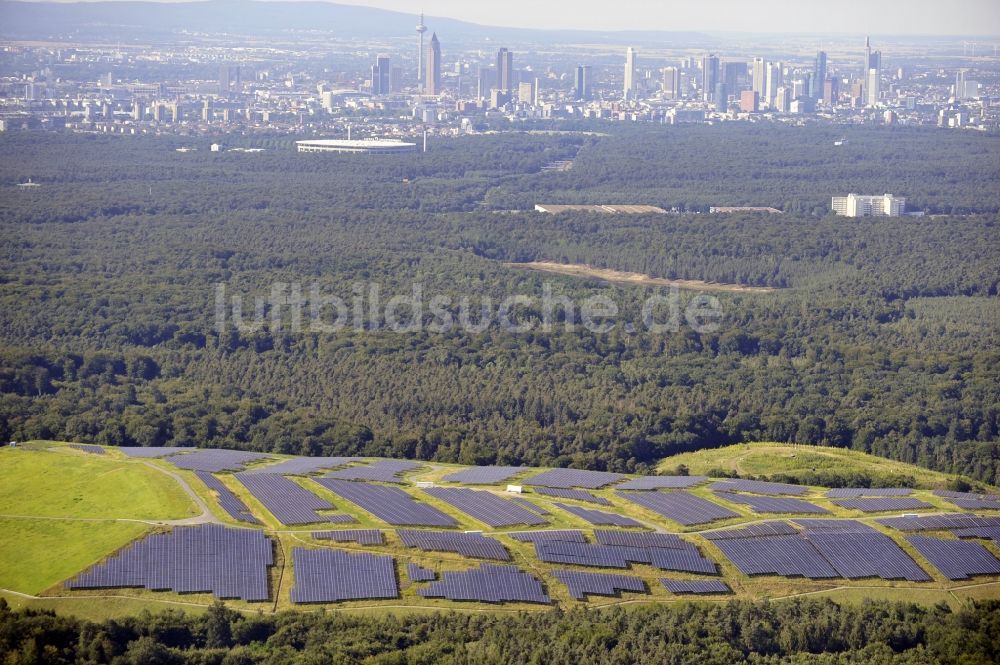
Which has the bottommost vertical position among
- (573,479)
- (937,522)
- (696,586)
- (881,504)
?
(573,479)

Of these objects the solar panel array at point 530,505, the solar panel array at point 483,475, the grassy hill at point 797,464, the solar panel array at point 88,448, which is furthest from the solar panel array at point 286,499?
the grassy hill at point 797,464

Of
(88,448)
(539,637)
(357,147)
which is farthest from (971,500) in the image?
(357,147)

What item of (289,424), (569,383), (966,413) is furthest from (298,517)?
(966,413)

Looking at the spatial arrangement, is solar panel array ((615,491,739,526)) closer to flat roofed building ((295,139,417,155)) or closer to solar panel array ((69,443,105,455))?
solar panel array ((69,443,105,455))

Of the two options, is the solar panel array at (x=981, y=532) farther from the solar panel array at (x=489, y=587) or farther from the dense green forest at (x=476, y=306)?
the solar panel array at (x=489, y=587)

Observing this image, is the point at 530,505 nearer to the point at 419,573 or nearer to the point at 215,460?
the point at 419,573

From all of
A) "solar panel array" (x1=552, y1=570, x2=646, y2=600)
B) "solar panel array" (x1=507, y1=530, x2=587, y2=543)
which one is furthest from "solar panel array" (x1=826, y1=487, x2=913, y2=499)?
"solar panel array" (x1=552, y1=570, x2=646, y2=600)
